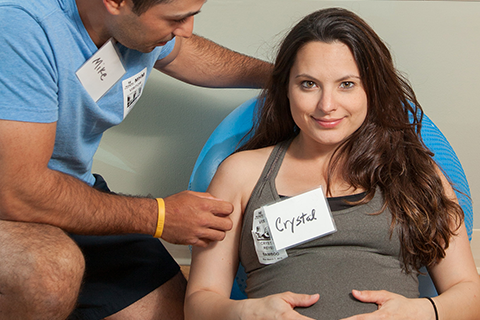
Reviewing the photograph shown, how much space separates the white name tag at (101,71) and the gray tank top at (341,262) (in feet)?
1.82

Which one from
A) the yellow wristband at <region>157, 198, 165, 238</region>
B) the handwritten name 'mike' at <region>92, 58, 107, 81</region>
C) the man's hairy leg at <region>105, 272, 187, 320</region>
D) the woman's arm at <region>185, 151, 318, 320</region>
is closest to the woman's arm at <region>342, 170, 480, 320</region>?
the woman's arm at <region>185, 151, 318, 320</region>

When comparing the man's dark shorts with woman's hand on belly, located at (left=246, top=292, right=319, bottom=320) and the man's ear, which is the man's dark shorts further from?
the man's ear

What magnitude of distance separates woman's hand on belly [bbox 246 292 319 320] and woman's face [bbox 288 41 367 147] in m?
0.43

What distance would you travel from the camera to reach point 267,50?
2203mm

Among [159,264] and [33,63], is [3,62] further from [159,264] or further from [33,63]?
[159,264]

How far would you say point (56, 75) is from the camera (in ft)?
4.11

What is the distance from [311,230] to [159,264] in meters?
0.64

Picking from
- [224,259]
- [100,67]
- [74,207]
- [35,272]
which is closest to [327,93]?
[224,259]

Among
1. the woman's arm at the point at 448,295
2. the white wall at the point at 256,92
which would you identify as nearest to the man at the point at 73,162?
the woman's arm at the point at 448,295

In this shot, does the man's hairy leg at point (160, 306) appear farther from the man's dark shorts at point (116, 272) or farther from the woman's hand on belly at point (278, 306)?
the woman's hand on belly at point (278, 306)

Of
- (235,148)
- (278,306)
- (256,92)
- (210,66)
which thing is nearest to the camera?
Answer: (278,306)

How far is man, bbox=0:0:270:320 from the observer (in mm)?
1164

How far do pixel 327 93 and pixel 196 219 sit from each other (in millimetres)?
501

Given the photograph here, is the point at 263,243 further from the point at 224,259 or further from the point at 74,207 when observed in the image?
the point at 74,207
